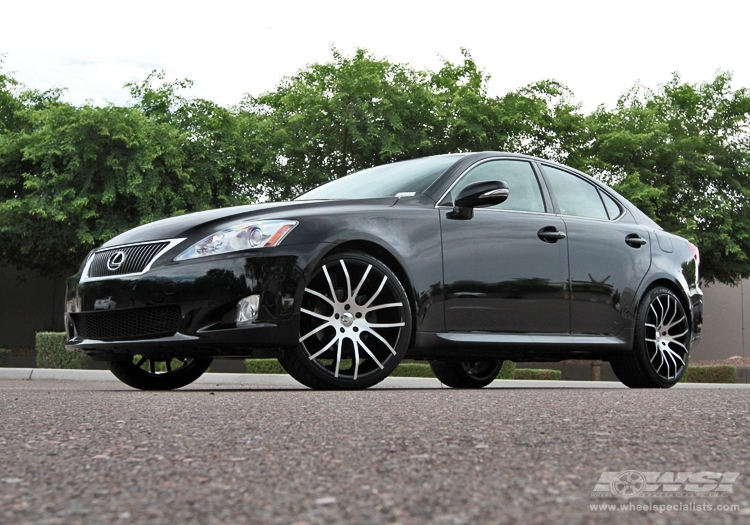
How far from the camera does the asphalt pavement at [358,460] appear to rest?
216 cm

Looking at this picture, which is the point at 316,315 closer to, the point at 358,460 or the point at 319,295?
the point at 319,295

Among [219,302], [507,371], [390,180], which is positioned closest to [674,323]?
[390,180]

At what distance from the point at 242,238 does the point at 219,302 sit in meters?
0.39

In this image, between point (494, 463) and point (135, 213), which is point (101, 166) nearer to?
point (135, 213)

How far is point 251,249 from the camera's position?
5.49 metres

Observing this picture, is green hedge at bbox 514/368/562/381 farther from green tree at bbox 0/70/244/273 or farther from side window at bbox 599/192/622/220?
side window at bbox 599/192/622/220

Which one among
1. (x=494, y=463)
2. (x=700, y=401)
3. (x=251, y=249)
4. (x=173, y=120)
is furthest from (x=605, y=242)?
(x=173, y=120)

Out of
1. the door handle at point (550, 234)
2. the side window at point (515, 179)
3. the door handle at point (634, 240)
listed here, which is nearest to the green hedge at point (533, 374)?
the door handle at point (634, 240)

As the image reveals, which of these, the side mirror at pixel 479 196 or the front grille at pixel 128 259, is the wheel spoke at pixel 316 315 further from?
the side mirror at pixel 479 196

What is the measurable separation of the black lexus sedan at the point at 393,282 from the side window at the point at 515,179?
0.04 feet

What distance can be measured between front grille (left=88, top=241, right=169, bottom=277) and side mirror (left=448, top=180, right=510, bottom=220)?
1859 mm

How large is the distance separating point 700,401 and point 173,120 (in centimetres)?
1924

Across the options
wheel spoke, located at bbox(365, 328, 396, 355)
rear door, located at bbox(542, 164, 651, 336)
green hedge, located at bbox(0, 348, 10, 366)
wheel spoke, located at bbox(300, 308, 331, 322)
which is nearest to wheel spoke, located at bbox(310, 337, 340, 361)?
wheel spoke, located at bbox(300, 308, 331, 322)

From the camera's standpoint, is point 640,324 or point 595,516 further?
point 640,324
